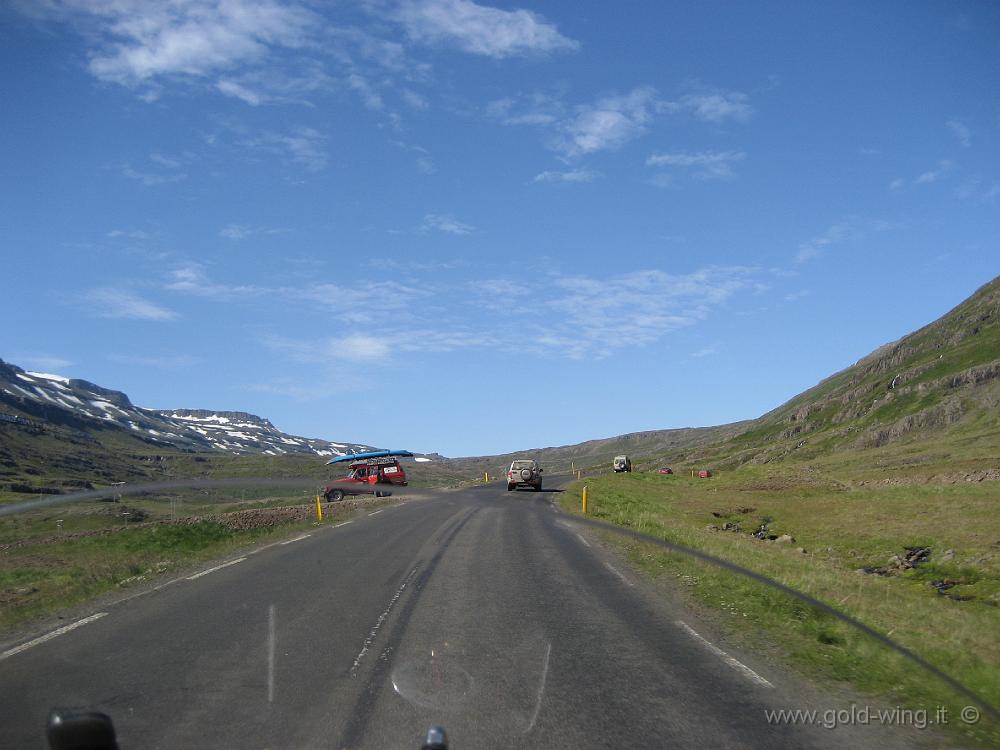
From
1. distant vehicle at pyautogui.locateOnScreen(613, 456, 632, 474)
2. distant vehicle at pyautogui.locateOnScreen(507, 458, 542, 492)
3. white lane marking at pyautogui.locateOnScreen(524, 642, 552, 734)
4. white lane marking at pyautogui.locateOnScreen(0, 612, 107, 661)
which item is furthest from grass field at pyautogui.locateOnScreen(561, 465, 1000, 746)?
distant vehicle at pyautogui.locateOnScreen(613, 456, 632, 474)

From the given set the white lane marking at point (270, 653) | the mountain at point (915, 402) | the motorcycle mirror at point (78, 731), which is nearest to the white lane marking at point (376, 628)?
the white lane marking at point (270, 653)

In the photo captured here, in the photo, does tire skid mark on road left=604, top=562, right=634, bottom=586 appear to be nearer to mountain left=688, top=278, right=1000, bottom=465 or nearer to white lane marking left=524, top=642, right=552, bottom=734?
white lane marking left=524, top=642, right=552, bottom=734

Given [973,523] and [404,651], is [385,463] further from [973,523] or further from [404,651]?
[404,651]

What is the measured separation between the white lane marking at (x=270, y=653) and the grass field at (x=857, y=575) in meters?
5.41

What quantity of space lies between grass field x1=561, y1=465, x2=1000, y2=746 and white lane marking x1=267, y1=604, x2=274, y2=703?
17.8ft

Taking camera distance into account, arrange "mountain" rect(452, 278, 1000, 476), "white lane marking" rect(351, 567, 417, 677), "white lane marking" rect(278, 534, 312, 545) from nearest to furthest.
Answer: "white lane marking" rect(351, 567, 417, 677) < "white lane marking" rect(278, 534, 312, 545) < "mountain" rect(452, 278, 1000, 476)

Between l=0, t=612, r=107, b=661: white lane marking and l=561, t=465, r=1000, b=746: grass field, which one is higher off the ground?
l=0, t=612, r=107, b=661: white lane marking

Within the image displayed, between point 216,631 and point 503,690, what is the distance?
4.16 m

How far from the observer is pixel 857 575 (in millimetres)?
19750

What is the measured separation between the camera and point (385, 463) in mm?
50594

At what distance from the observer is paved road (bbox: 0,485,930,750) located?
5.70 m

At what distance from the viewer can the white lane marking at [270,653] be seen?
21.7 ft

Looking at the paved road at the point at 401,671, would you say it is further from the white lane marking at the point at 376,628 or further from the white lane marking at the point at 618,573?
the white lane marking at the point at 618,573

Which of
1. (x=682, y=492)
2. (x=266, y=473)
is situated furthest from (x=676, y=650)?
(x=266, y=473)
